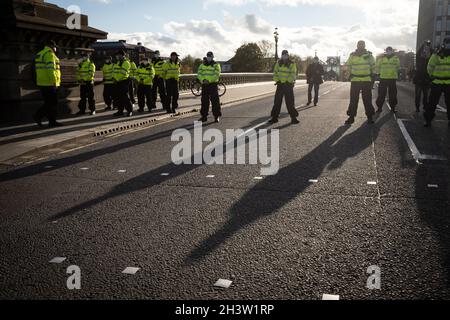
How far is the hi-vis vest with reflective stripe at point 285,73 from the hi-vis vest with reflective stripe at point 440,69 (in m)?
3.62

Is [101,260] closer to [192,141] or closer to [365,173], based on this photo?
[365,173]

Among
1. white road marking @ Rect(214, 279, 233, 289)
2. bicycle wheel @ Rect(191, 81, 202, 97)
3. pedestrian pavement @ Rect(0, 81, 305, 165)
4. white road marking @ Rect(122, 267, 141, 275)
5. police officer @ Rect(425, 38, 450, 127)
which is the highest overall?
police officer @ Rect(425, 38, 450, 127)

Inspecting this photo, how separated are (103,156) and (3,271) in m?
4.97

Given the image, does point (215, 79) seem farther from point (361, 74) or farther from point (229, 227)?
point (229, 227)

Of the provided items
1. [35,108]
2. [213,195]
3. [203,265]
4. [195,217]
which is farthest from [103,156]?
[35,108]

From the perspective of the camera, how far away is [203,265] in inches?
139

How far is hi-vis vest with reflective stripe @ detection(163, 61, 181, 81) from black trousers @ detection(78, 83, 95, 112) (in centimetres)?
261

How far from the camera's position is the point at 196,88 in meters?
26.3

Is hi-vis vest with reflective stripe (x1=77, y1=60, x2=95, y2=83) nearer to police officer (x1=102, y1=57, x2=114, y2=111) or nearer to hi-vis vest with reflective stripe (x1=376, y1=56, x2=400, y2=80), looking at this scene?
police officer (x1=102, y1=57, x2=114, y2=111)

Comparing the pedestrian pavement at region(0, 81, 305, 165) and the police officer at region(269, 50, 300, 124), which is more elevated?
the police officer at region(269, 50, 300, 124)

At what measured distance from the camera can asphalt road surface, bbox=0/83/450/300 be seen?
128 inches

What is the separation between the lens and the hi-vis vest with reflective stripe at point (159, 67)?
15761 millimetres

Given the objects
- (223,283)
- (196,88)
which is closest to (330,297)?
(223,283)

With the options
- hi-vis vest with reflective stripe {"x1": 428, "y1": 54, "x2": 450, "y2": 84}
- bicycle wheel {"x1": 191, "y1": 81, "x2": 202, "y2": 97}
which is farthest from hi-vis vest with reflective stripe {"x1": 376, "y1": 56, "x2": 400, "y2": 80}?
bicycle wheel {"x1": 191, "y1": 81, "x2": 202, "y2": 97}
